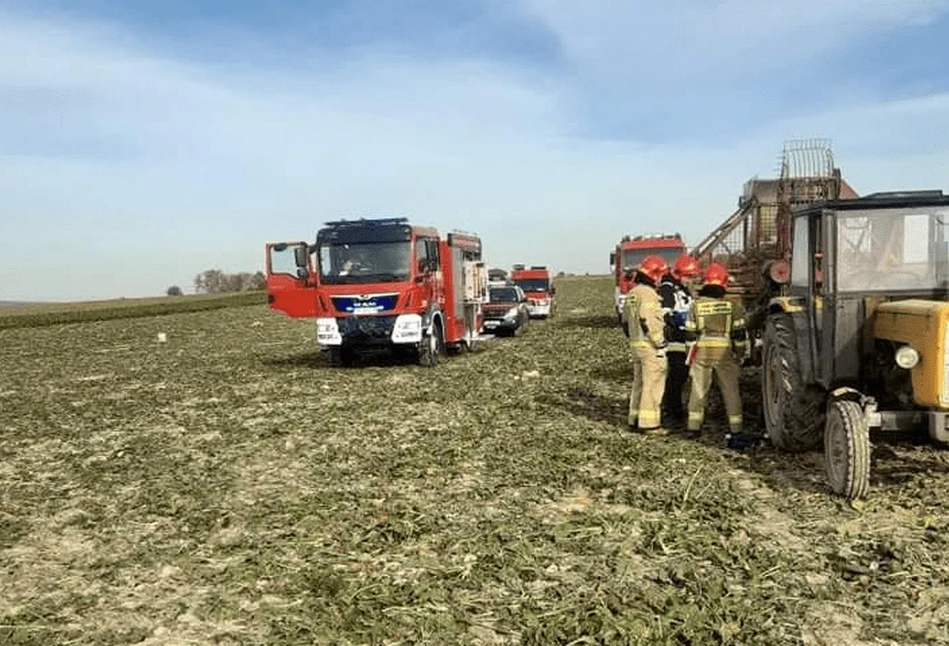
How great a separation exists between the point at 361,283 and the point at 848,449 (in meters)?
10.8

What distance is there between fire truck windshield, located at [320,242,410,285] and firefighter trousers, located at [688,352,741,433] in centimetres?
770

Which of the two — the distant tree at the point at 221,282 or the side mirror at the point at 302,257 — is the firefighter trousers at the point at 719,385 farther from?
the distant tree at the point at 221,282

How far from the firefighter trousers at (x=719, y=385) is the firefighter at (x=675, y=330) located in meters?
0.81

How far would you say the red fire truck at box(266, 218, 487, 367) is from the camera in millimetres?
15445

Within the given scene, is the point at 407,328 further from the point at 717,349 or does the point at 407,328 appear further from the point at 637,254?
the point at 637,254

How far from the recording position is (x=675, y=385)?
32.4 feet

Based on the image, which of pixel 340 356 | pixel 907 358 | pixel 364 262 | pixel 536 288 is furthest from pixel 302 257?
pixel 536 288

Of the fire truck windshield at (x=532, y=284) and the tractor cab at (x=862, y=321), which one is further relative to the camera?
the fire truck windshield at (x=532, y=284)

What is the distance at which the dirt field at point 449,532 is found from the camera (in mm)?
4559

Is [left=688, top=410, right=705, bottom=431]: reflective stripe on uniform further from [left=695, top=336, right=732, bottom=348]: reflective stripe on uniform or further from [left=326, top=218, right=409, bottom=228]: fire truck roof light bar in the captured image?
[left=326, top=218, right=409, bottom=228]: fire truck roof light bar

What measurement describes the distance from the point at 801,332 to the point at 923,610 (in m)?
3.06

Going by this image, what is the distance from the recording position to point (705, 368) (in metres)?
8.85

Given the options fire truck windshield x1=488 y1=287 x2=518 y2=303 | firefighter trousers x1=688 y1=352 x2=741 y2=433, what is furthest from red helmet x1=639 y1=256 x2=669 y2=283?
fire truck windshield x1=488 y1=287 x2=518 y2=303

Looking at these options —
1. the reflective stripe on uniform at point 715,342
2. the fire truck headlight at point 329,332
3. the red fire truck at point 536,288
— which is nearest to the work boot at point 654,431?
the reflective stripe on uniform at point 715,342
